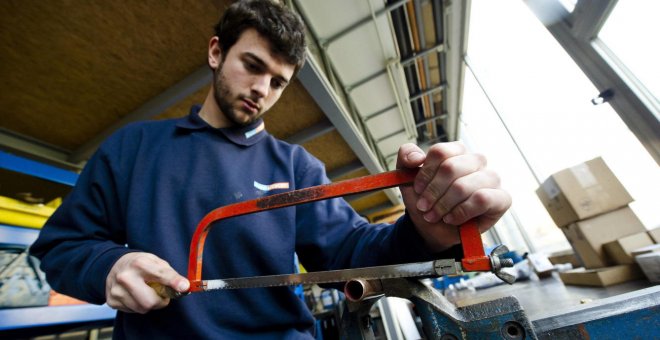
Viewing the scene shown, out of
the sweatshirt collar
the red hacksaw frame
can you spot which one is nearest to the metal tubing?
the red hacksaw frame

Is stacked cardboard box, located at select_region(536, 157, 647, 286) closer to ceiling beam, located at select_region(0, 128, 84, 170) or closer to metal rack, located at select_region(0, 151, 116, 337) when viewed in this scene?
metal rack, located at select_region(0, 151, 116, 337)

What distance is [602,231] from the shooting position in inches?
83.6

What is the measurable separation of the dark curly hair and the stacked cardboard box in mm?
2338

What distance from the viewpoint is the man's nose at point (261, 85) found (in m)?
1.26

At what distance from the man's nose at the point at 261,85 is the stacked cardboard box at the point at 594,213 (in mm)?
2397

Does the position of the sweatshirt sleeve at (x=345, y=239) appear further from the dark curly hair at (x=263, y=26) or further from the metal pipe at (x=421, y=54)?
the metal pipe at (x=421, y=54)

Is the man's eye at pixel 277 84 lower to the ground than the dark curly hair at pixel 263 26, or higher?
lower

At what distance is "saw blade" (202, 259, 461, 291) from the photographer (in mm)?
610

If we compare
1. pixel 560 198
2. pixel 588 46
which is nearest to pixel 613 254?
pixel 560 198

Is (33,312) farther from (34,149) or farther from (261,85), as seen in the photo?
(261,85)

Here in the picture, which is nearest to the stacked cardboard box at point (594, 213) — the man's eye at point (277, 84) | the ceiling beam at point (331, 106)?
the ceiling beam at point (331, 106)

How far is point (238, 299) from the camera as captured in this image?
0.97 m

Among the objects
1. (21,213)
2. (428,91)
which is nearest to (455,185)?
(21,213)

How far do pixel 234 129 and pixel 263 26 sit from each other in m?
0.50
